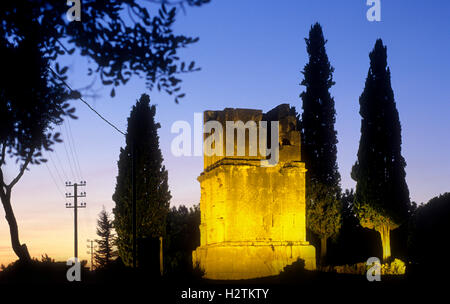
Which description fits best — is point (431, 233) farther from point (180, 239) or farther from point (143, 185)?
point (143, 185)

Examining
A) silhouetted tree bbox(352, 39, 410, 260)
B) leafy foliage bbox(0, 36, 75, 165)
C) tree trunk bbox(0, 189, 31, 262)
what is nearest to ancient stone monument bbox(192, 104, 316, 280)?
silhouetted tree bbox(352, 39, 410, 260)

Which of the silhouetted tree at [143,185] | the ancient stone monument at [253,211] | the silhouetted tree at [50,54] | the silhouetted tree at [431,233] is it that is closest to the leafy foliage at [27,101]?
the silhouetted tree at [50,54]

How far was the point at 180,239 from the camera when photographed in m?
33.6

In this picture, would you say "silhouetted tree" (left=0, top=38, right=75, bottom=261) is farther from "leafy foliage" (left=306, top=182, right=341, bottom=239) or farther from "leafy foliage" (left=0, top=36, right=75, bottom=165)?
"leafy foliage" (left=306, top=182, right=341, bottom=239)

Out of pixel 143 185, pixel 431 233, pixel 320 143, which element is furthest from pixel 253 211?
pixel 431 233

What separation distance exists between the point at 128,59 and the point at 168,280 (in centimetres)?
891

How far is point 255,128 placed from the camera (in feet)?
63.1

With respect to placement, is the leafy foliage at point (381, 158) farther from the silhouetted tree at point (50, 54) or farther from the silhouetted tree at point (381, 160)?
the silhouetted tree at point (50, 54)

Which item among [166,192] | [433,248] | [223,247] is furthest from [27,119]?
[433,248]

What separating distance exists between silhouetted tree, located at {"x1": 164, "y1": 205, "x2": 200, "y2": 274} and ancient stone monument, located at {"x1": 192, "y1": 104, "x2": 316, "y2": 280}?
129 inches

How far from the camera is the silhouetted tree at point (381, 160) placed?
84.9 ft

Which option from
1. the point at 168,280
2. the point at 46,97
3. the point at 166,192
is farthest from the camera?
the point at 166,192

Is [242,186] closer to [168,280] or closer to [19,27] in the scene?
[168,280]

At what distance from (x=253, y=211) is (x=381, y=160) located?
948 centimetres
